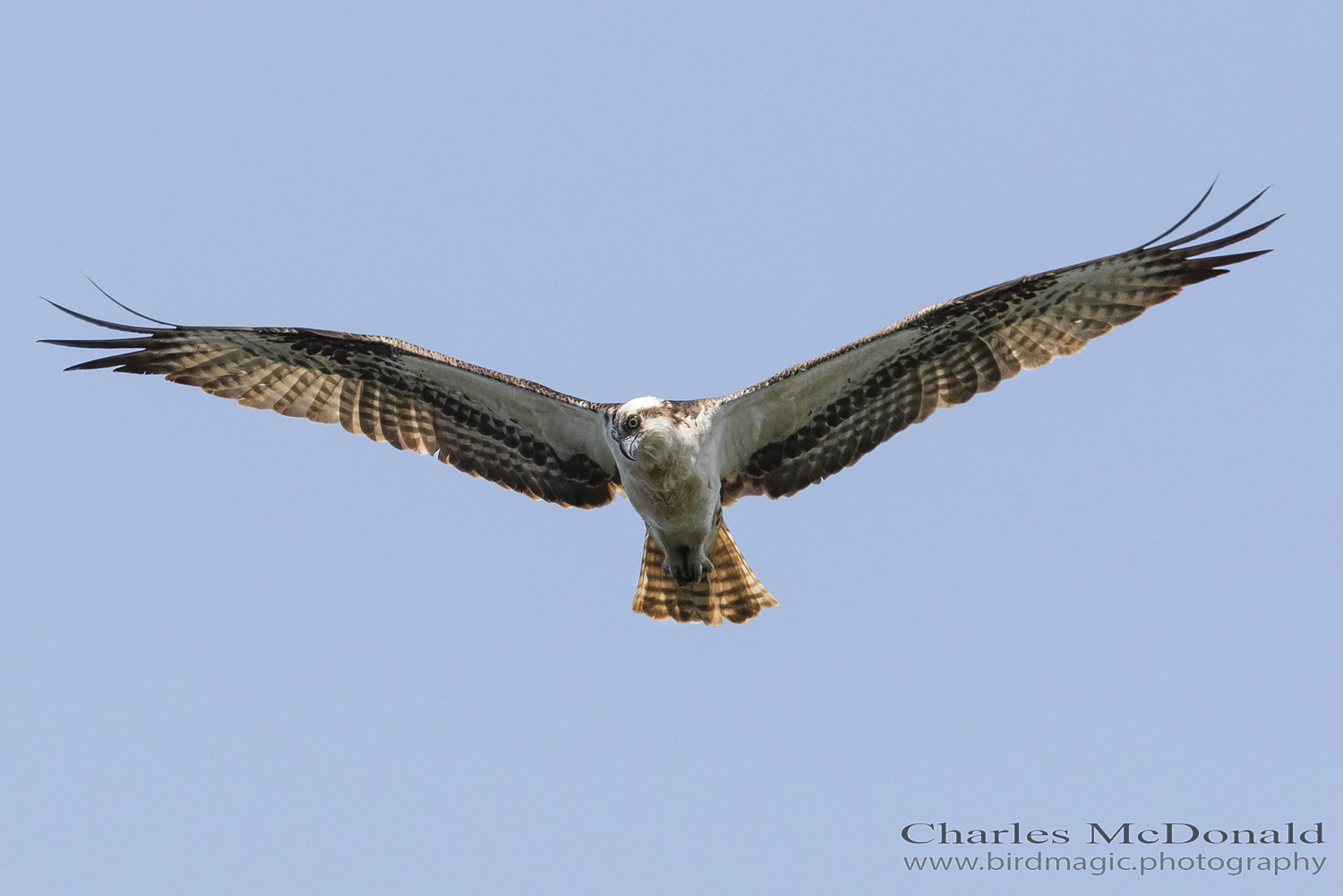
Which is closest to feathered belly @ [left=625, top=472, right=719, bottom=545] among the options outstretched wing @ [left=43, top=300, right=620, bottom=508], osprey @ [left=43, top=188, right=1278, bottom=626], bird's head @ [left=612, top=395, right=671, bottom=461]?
osprey @ [left=43, top=188, right=1278, bottom=626]

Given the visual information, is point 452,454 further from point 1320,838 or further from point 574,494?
point 1320,838

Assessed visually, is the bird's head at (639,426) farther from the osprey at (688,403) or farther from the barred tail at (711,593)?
→ the barred tail at (711,593)

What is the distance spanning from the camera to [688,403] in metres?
10.2

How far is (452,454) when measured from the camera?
36.7 feet

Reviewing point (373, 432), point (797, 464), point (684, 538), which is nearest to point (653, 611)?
point (684, 538)

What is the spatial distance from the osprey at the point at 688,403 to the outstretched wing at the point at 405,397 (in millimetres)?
14

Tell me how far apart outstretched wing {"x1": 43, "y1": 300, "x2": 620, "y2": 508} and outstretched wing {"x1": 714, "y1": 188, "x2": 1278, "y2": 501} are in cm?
124

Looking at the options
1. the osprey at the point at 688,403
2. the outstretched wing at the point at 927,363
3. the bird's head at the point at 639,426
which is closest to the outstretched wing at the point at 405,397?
the osprey at the point at 688,403

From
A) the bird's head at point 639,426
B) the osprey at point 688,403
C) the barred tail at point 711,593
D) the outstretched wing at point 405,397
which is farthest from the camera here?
the barred tail at point 711,593

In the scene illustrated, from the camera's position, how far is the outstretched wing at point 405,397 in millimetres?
10562

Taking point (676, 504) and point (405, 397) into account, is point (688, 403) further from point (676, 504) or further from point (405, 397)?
point (405, 397)

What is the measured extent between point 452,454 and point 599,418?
4.66ft

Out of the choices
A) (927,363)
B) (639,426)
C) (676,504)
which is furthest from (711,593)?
(927,363)

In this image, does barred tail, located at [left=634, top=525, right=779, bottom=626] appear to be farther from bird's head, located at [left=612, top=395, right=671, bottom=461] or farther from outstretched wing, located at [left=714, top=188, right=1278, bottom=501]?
bird's head, located at [left=612, top=395, right=671, bottom=461]
